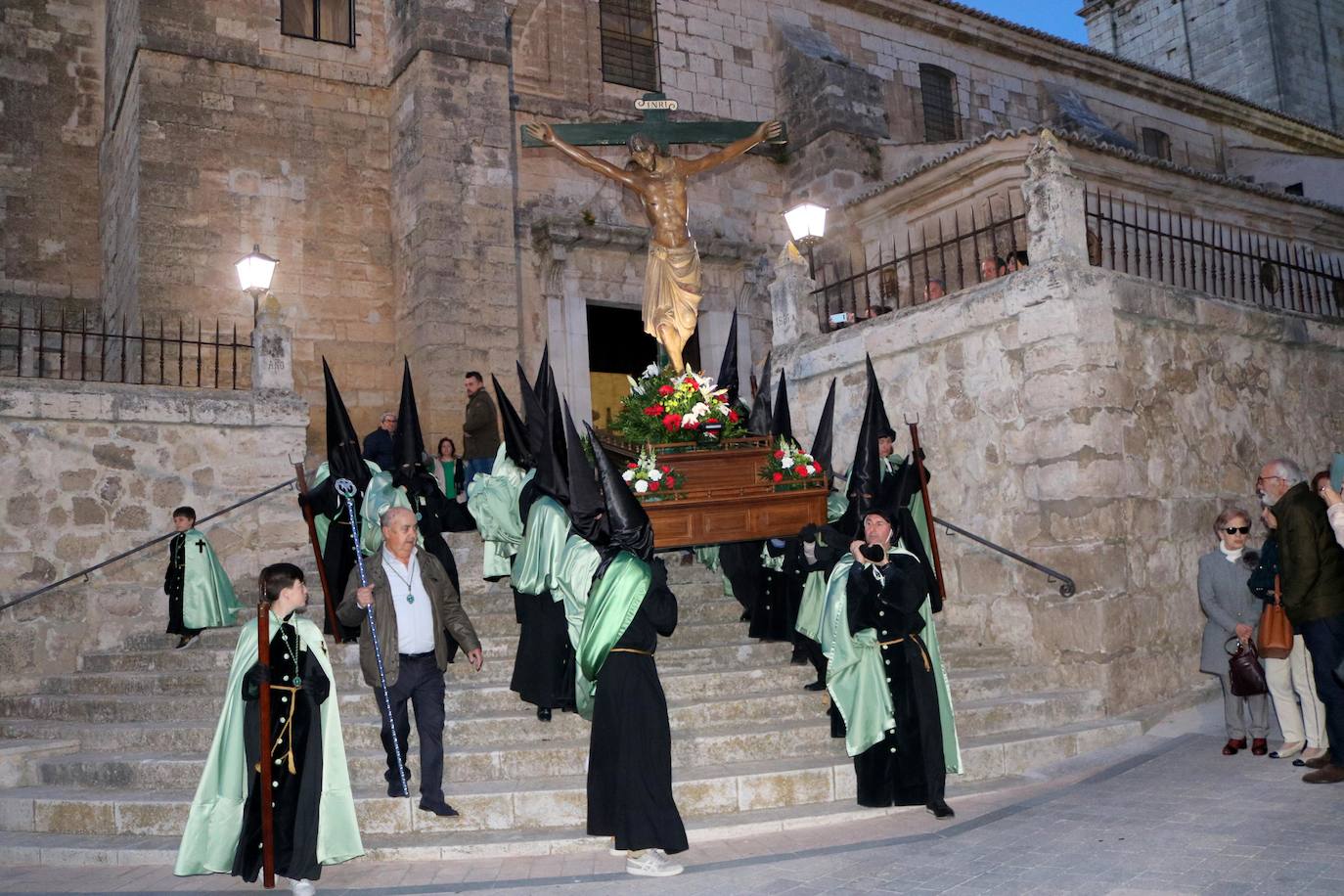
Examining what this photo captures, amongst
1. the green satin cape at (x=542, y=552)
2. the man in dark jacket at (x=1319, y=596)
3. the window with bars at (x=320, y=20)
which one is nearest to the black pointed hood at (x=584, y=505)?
the green satin cape at (x=542, y=552)

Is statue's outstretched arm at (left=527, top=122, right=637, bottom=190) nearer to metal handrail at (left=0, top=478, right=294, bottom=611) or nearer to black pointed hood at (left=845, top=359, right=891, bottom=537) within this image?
black pointed hood at (left=845, top=359, right=891, bottom=537)

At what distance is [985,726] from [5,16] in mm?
16254

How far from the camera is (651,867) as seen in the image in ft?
19.2

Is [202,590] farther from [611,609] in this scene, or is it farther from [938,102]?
[938,102]

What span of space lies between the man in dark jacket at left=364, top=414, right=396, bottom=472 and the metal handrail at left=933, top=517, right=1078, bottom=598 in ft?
17.1

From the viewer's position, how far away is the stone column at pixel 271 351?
38.9ft

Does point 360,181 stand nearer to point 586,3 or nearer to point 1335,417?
point 586,3

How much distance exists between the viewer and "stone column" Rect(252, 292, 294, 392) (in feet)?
38.9

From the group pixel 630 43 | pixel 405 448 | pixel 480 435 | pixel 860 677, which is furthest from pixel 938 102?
pixel 860 677

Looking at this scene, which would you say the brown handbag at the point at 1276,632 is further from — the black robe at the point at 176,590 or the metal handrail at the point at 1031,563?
the black robe at the point at 176,590

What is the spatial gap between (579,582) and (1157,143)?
2188cm

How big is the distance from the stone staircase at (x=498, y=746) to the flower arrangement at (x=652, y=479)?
1264mm

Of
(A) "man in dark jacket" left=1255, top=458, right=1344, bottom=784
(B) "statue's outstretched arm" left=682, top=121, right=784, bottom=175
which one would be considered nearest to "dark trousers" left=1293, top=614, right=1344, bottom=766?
(A) "man in dark jacket" left=1255, top=458, right=1344, bottom=784

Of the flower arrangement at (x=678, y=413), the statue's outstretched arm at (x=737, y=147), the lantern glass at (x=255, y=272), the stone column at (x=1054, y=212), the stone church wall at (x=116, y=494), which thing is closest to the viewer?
the stone column at (x=1054, y=212)
